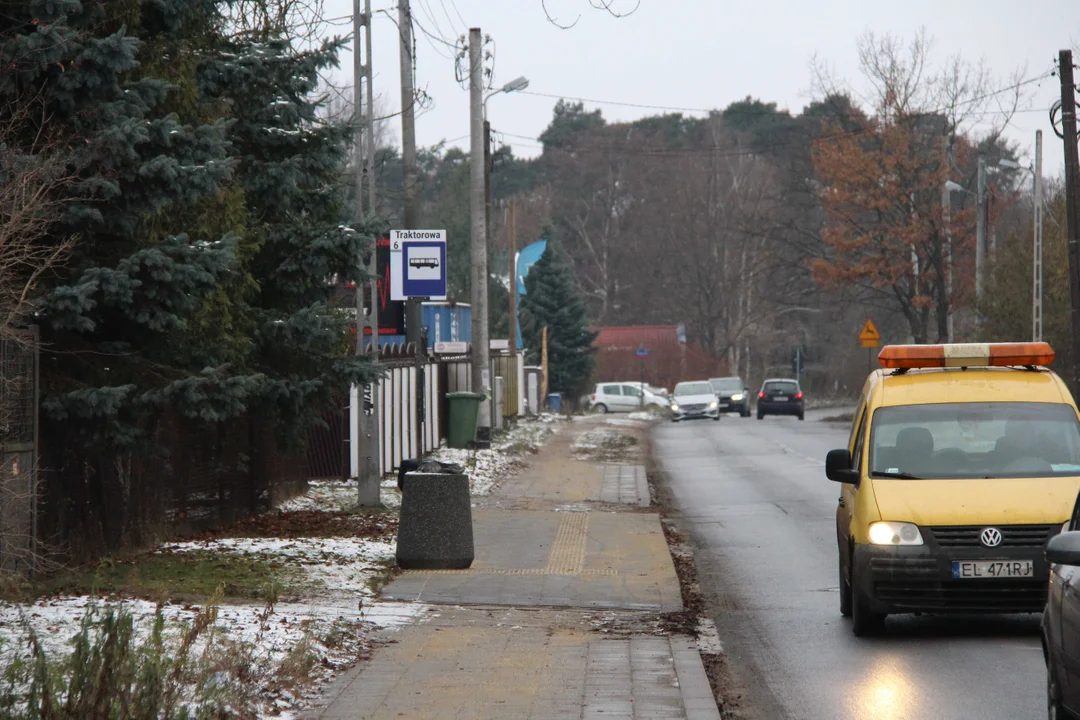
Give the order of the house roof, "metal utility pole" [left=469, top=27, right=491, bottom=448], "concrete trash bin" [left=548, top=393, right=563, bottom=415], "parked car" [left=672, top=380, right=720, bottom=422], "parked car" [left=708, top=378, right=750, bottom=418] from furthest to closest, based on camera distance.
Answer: the house roof < "concrete trash bin" [left=548, top=393, right=563, bottom=415] < "parked car" [left=708, top=378, right=750, bottom=418] < "parked car" [left=672, top=380, right=720, bottom=422] < "metal utility pole" [left=469, top=27, right=491, bottom=448]

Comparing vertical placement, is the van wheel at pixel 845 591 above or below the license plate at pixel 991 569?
below

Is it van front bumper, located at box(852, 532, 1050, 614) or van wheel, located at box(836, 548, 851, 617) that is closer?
van front bumper, located at box(852, 532, 1050, 614)

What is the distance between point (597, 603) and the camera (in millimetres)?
11328

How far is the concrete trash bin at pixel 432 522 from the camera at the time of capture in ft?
41.8

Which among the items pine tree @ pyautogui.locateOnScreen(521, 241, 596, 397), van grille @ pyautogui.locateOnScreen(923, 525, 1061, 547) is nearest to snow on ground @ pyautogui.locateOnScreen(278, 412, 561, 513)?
van grille @ pyautogui.locateOnScreen(923, 525, 1061, 547)

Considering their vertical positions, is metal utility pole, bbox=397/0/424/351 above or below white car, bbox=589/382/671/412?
above

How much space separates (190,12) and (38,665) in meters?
8.02

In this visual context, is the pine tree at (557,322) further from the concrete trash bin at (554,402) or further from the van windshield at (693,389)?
the van windshield at (693,389)

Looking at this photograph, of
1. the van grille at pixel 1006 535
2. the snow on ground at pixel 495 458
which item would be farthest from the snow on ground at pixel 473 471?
the van grille at pixel 1006 535

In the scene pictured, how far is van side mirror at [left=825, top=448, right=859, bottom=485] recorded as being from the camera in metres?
10.2

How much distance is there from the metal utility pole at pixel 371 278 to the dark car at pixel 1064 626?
10.3m

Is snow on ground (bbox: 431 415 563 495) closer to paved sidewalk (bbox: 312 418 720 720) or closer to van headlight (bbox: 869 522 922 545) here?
paved sidewalk (bbox: 312 418 720 720)

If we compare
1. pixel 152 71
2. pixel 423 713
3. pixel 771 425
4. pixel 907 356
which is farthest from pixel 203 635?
pixel 771 425

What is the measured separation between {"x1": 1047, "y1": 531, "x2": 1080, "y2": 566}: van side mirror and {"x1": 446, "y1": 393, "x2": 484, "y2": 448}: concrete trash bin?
22.9 metres
